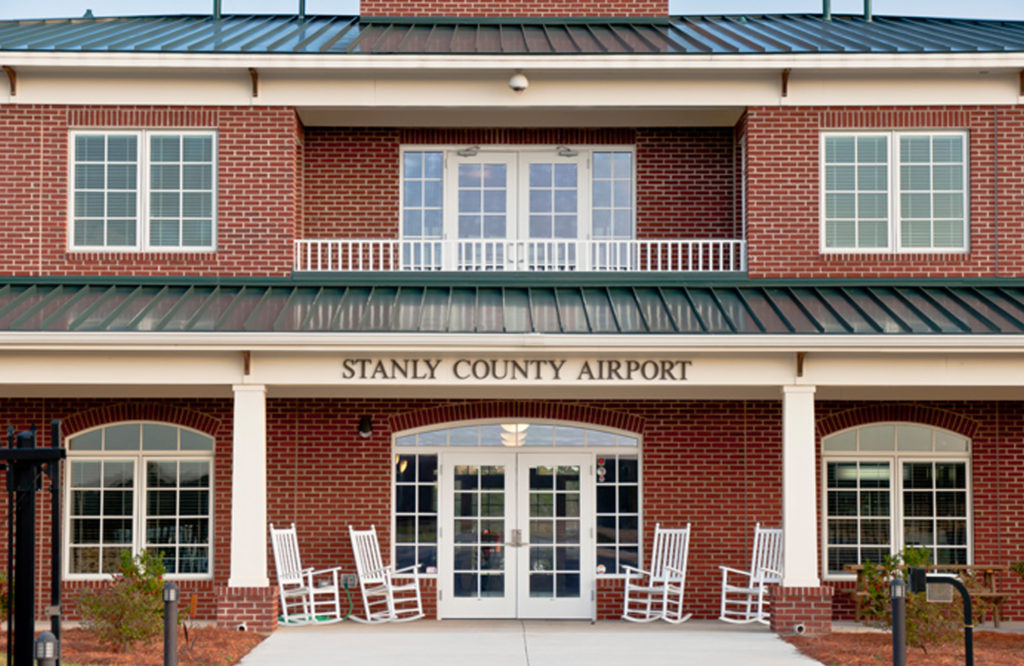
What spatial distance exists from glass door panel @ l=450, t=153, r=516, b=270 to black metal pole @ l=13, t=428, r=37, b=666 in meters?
9.16

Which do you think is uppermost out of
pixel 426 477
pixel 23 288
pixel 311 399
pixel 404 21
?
pixel 404 21

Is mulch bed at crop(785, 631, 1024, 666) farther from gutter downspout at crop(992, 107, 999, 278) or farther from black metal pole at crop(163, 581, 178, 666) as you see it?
black metal pole at crop(163, 581, 178, 666)

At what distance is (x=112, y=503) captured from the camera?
1644 cm

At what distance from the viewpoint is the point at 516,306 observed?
589 inches

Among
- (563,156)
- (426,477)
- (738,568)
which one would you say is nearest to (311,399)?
(426,477)

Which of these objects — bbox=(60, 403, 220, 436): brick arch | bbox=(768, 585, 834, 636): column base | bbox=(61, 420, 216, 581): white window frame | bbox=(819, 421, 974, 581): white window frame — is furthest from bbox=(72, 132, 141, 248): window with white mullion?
bbox=(819, 421, 974, 581): white window frame

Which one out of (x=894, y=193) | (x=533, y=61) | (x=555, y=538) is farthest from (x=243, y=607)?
(x=894, y=193)

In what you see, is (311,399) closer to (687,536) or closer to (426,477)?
(426,477)

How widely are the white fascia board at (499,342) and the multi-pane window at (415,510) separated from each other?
307 centimetres

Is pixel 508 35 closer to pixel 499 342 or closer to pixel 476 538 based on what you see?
pixel 499 342

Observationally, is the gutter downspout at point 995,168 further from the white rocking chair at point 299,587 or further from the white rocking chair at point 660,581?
the white rocking chair at point 299,587

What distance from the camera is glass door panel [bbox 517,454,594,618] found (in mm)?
16484

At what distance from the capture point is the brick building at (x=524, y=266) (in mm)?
15758

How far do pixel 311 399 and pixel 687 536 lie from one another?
509 centimetres
